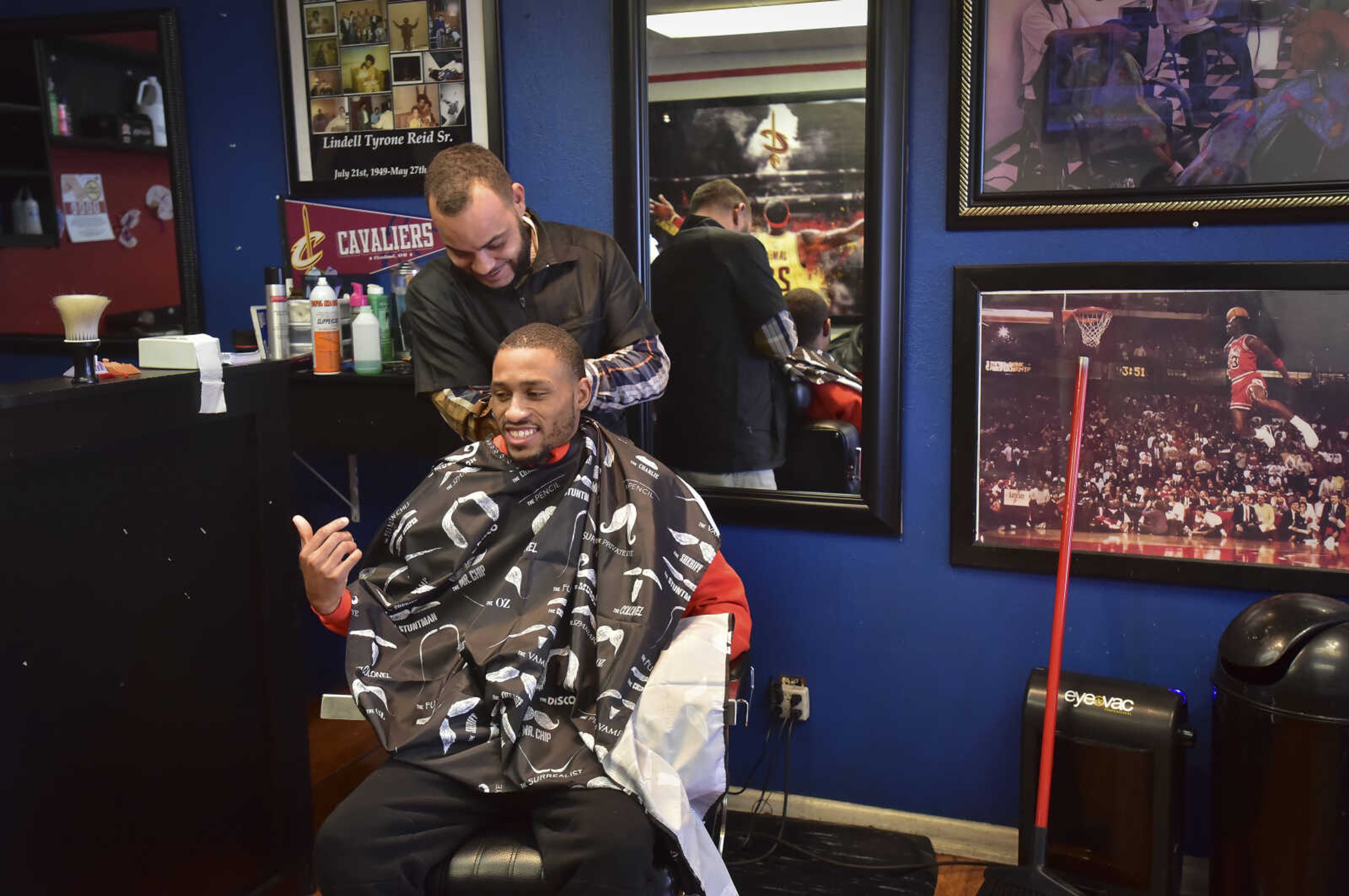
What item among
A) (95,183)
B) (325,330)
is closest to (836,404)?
(325,330)

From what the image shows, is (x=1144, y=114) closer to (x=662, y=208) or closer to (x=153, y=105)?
(x=662, y=208)

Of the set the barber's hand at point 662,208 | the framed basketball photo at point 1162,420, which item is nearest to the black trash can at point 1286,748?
the framed basketball photo at point 1162,420

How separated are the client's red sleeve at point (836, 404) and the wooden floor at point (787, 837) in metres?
1.00

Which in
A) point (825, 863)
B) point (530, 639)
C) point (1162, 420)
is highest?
point (1162, 420)

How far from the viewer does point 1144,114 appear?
2.16 meters

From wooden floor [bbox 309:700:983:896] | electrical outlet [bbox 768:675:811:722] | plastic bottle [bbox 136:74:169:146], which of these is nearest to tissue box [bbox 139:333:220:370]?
wooden floor [bbox 309:700:983:896]

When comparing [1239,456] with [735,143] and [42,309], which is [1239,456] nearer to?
[735,143]

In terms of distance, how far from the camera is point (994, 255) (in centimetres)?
232

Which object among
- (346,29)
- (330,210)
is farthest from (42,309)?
(346,29)

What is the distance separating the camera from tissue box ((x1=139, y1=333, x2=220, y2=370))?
200 centimetres

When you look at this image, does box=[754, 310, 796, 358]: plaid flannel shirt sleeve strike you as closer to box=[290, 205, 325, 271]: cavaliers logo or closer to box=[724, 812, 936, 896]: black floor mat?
box=[724, 812, 936, 896]: black floor mat

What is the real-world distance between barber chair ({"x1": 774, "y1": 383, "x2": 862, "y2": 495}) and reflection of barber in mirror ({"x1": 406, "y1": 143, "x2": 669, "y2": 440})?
37 centimetres

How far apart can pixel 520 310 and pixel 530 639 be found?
783mm

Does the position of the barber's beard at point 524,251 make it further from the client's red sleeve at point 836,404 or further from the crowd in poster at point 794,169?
the client's red sleeve at point 836,404
